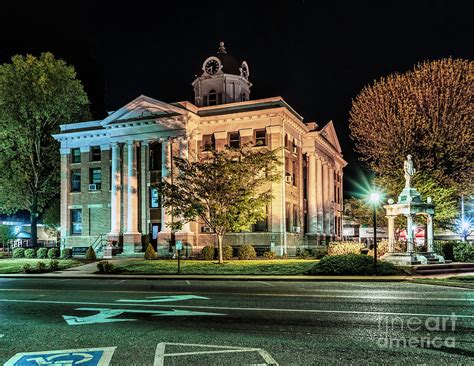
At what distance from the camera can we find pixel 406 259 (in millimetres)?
27062

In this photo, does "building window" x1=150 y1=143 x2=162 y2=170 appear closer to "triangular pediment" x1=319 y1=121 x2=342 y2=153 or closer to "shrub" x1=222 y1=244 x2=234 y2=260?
"shrub" x1=222 y1=244 x2=234 y2=260

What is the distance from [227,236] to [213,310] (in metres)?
28.7

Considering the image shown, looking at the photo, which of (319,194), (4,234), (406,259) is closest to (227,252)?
(406,259)

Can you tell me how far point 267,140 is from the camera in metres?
39.8

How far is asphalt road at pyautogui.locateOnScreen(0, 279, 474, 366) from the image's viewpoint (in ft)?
24.1

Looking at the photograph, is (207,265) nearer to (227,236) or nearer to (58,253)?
(227,236)

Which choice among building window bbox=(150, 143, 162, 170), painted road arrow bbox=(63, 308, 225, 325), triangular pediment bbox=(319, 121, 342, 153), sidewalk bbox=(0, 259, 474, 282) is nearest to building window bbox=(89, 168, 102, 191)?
building window bbox=(150, 143, 162, 170)

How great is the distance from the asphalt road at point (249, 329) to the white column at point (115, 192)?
28058 millimetres

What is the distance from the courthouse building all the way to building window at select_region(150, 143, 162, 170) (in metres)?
0.09

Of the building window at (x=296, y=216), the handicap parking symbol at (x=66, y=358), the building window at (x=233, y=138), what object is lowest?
the handicap parking symbol at (x=66, y=358)

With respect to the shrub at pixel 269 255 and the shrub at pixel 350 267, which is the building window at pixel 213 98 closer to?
the shrub at pixel 269 255

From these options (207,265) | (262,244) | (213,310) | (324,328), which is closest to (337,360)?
(324,328)

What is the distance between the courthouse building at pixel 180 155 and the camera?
40.0 metres

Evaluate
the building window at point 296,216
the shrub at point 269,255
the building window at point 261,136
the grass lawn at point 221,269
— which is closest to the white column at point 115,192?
the grass lawn at point 221,269
